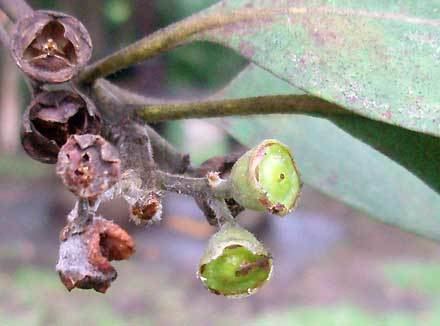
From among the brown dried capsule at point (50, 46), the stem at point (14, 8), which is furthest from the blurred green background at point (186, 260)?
the brown dried capsule at point (50, 46)

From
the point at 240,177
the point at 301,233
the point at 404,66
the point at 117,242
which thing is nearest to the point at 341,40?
the point at 404,66

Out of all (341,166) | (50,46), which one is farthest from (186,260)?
(50,46)

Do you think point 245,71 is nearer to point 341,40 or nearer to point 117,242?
point 341,40

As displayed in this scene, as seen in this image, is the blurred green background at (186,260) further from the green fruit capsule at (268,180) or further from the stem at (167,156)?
the green fruit capsule at (268,180)

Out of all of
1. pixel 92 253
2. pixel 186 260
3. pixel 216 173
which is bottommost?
pixel 92 253

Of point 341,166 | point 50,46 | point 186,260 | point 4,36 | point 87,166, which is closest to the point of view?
point 87,166

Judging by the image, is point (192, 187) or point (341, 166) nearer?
point (192, 187)

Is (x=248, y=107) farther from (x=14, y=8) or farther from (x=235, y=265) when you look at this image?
(x=14, y=8)
